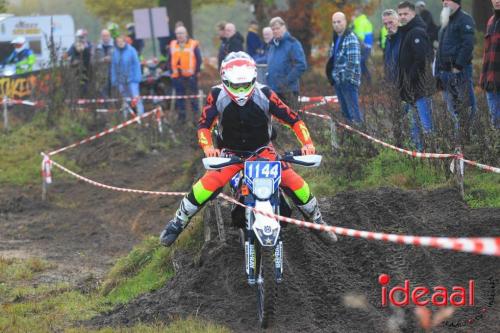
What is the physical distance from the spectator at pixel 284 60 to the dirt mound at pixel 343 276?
4805 millimetres

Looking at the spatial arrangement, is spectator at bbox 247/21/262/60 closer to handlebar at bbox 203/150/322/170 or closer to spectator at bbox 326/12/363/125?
spectator at bbox 326/12/363/125

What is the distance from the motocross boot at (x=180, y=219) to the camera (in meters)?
8.14

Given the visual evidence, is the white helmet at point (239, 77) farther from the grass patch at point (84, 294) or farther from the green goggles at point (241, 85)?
the grass patch at point (84, 294)

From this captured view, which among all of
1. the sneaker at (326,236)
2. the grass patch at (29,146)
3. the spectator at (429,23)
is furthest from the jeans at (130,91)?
the sneaker at (326,236)

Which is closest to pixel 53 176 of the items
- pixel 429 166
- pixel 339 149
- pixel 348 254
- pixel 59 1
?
pixel 339 149

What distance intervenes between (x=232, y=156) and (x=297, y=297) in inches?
52.0

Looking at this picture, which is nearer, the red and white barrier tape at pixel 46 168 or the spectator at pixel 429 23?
the red and white barrier tape at pixel 46 168

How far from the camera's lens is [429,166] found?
10797 mm

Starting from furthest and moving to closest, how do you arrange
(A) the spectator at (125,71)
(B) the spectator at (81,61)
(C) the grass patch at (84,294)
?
1. (B) the spectator at (81,61)
2. (A) the spectator at (125,71)
3. (C) the grass patch at (84,294)

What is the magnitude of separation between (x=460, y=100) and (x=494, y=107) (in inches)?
17.4

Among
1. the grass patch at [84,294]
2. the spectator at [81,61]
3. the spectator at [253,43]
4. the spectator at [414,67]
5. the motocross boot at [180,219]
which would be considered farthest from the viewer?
the spectator at [253,43]

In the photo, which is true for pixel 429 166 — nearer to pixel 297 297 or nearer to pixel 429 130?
pixel 429 130

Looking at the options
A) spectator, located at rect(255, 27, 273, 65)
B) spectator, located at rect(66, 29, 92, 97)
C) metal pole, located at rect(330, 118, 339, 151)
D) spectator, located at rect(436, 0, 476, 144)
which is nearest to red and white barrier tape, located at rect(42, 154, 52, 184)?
spectator, located at rect(255, 27, 273, 65)

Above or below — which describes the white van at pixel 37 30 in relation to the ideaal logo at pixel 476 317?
above
